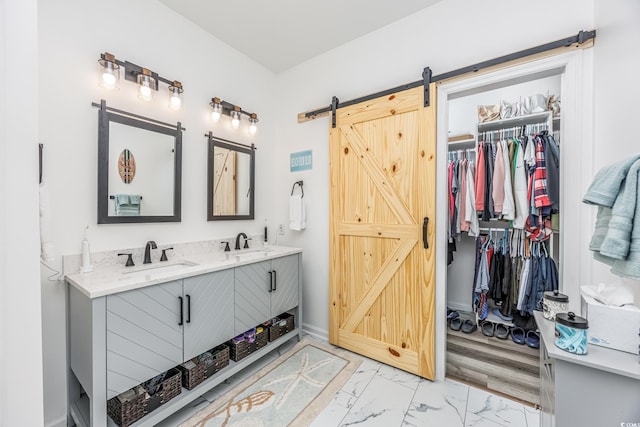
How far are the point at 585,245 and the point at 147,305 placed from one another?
2525 mm

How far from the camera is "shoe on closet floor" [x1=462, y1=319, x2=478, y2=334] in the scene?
2627mm

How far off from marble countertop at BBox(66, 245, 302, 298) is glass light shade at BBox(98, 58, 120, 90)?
1182 mm

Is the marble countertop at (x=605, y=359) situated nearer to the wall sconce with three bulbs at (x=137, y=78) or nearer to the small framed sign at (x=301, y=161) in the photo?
the small framed sign at (x=301, y=161)

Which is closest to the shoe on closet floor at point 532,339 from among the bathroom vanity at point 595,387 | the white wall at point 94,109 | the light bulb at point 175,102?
the bathroom vanity at point 595,387

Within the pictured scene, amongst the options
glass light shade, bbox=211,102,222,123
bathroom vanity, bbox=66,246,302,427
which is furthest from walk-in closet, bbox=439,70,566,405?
glass light shade, bbox=211,102,222,123

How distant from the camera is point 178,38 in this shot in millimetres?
2115

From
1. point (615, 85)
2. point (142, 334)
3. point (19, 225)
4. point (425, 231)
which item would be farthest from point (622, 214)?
point (142, 334)

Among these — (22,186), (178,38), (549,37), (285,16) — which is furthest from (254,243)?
(549,37)

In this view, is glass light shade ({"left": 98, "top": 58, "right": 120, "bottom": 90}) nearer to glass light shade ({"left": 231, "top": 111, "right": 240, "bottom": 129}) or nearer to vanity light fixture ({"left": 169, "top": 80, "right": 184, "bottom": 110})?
vanity light fixture ({"left": 169, "top": 80, "right": 184, "bottom": 110})

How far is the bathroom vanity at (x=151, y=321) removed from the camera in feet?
4.26

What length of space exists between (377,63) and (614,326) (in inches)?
89.6

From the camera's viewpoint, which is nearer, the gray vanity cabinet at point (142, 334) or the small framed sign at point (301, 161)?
the gray vanity cabinet at point (142, 334)

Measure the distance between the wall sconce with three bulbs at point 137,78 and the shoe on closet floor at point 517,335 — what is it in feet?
11.7

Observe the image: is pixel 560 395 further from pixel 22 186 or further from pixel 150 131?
pixel 150 131
